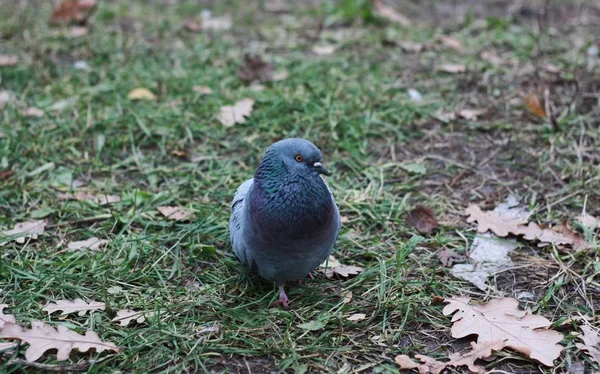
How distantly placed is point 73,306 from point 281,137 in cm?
187

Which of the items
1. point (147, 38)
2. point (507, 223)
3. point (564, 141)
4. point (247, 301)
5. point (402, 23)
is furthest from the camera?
point (402, 23)

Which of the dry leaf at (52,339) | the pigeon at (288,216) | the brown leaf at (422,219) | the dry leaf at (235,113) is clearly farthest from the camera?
the dry leaf at (235,113)

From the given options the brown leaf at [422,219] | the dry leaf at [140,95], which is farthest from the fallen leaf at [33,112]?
the brown leaf at [422,219]

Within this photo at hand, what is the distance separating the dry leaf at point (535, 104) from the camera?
4344mm

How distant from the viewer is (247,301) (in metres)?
2.82

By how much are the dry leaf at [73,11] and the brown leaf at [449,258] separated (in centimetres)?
398

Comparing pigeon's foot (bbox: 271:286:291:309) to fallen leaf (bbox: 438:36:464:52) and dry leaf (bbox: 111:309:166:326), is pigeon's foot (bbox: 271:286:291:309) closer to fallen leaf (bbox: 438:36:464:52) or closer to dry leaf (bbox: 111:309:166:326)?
dry leaf (bbox: 111:309:166:326)

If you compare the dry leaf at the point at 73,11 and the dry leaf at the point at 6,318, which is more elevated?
the dry leaf at the point at 73,11

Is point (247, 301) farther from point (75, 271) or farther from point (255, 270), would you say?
point (75, 271)

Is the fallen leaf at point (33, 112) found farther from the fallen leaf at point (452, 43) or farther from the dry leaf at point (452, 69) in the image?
the fallen leaf at point (452, 43)

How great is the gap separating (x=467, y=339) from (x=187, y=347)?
1054mm

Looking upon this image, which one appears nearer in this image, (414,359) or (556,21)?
(414,359)

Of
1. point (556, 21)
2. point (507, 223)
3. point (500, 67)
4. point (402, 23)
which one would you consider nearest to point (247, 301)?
point (507, 223)

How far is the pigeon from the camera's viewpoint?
2.57 m
